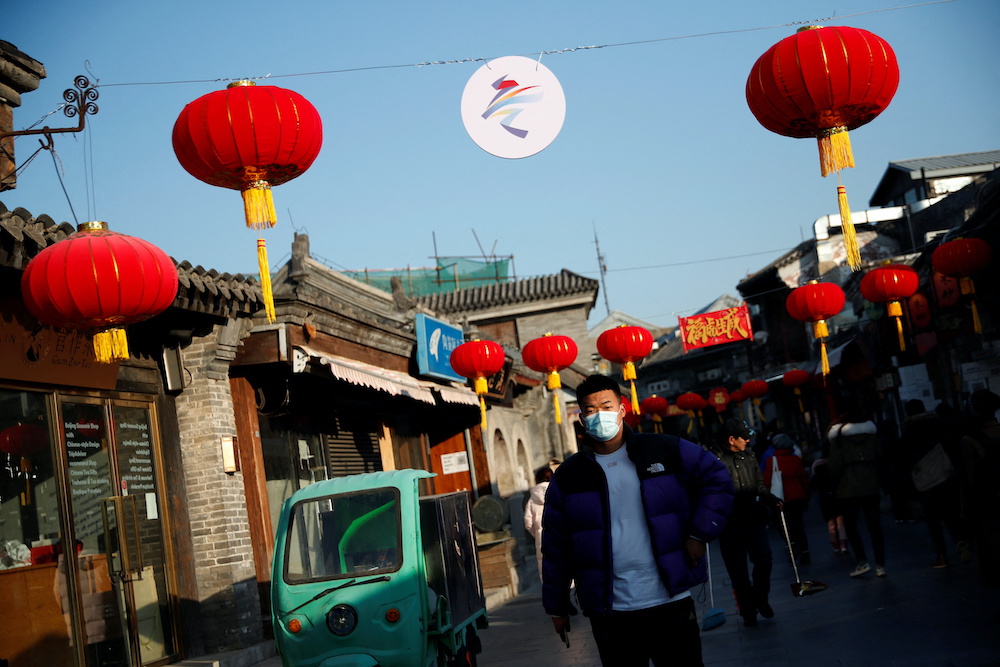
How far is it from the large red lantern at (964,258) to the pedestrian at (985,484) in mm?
5001

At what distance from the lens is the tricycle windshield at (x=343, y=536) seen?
7.21 m

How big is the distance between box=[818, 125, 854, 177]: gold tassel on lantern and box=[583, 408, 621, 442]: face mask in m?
3.51

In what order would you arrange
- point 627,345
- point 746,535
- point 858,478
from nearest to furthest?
point 746,535
point 858,478
point 627,345

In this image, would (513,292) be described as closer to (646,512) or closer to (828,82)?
(828,82)

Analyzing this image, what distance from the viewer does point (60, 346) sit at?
29.0 ft

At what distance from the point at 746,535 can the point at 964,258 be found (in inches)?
236

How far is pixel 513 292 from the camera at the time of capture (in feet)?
124

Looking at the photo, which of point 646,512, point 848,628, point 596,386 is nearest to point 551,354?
point 848,628

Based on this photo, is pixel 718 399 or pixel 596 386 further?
pixel 718 399

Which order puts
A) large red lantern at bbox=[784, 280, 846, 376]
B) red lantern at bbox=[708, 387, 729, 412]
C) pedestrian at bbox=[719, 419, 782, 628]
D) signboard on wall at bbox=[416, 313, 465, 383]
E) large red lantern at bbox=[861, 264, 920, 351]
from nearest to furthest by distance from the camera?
pedestrian at bbox=[719, 419, 782, 628]
large red lantern at bbox=[861, 264, 920, 351]
large red lantern at bbox=[784, 280, 846, 376]
signboard on wall at bbox=[416, 313, 465, 383]
red lantern at bbox=[708, 387, 729, 412]

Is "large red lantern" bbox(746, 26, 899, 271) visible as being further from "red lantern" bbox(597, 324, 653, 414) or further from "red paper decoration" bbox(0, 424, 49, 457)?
"red lantern" bbox(597, 324, 653, 414)

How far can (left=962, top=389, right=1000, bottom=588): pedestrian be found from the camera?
26.1 feet

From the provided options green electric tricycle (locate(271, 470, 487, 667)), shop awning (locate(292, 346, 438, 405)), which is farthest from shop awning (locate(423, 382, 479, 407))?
green electric tricycle (locate(271, 470, 487, 667))

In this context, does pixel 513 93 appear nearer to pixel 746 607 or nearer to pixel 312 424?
pixel 746 607
